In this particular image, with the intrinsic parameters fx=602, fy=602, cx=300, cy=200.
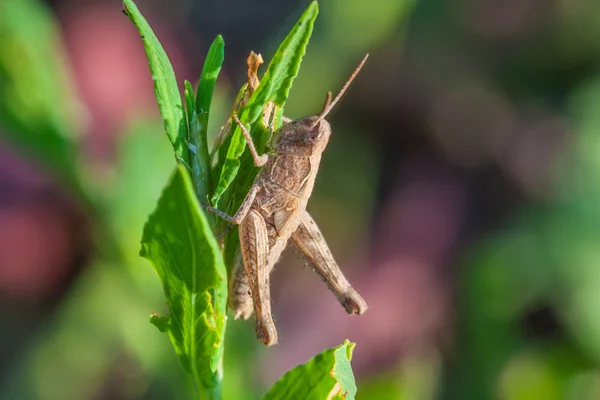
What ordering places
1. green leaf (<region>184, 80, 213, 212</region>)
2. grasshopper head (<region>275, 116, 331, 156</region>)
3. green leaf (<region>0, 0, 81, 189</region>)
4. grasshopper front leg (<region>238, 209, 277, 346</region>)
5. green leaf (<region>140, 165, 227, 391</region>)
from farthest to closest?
green leaf (<region>0, 0, 81, 189</region>), grasshopper head (<region>275, 116, 331, 156</region>), grasshopper front leg (<region>238, 209, 277, 346</region>), green leaf (<region>184, 80, 213, 212</region>), green leaf (<region>140, 165, 227, 391</region>)

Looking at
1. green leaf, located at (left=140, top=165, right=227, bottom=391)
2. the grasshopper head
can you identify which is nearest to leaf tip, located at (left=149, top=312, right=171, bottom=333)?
green leaf, located at (left=140, top=165, right=227, bottom=391)

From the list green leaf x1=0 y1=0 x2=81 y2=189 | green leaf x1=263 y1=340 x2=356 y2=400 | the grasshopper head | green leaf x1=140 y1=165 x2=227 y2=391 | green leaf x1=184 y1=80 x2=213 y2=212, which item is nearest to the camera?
green leaf x1=140 y1=165 x2=227 y2=391

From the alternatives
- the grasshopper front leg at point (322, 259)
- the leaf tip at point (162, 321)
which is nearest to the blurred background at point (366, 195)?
the grasshopper front leg at point (322, 259)

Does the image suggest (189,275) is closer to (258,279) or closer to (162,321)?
(162,321)

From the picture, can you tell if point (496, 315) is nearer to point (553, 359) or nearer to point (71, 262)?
point (553, 359)

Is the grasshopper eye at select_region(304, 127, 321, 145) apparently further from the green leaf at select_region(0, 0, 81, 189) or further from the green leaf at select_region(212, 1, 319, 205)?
the green leaf at select_region(0, 0, 81, 189)
